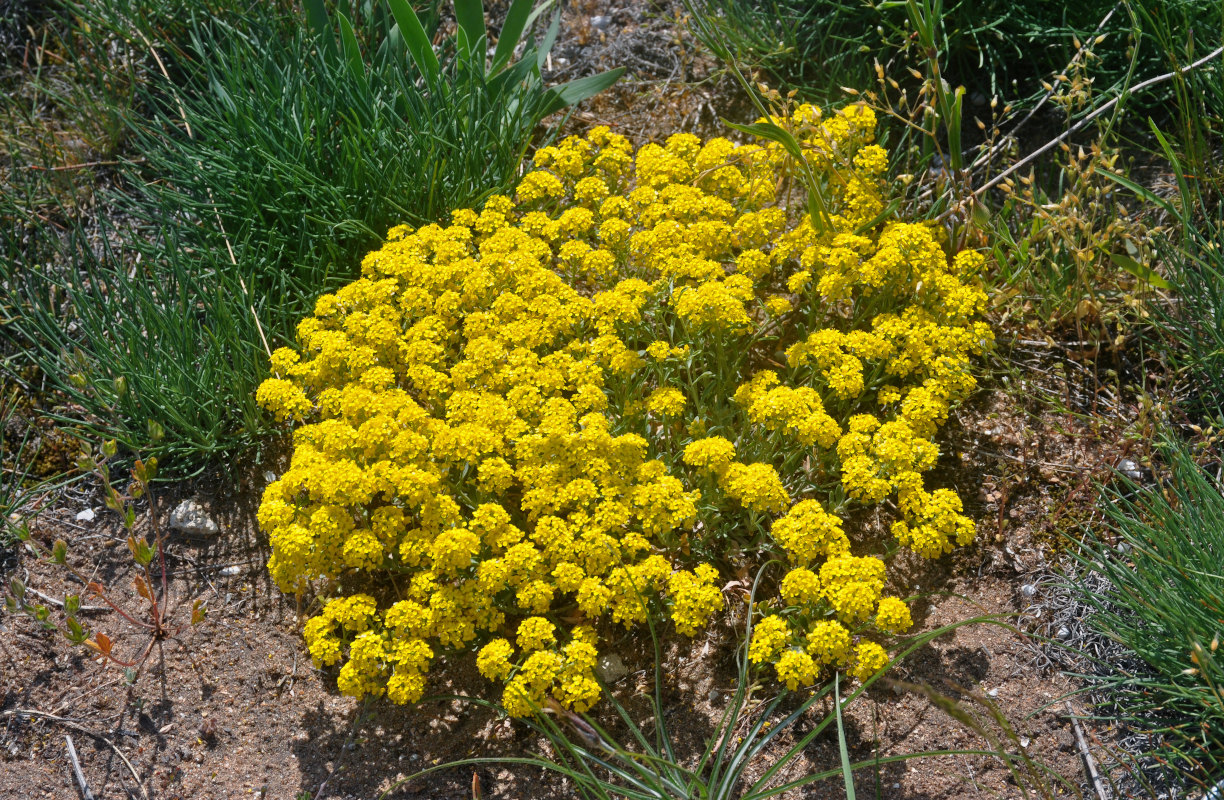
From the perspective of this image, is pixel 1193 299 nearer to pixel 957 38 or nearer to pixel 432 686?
pixel 957 38

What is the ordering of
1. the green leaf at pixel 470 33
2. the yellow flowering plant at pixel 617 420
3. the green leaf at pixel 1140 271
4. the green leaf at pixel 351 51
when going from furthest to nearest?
the green leaf at pixel 470 33 → the green leaf at pixel 351 51 → the green leaf at pixel 1140 271 → the yellow flowering plant at pixel 617 420

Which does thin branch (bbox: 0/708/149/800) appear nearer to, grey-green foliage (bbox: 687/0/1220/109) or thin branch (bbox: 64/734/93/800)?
thin branch (bbox: 64/734/93/800)

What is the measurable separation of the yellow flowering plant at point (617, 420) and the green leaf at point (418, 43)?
658mm

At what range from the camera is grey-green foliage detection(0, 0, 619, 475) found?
3.57m

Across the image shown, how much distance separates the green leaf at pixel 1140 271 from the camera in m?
3.50

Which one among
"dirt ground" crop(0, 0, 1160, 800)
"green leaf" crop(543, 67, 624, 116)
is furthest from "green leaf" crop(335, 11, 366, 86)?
"dirt ground" crop(0, 0, 1160, 800)

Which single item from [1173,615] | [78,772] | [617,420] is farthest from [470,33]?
[1173,615]

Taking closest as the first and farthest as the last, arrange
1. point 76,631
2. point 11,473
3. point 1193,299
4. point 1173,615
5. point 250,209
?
point 1173,615 < point 76,631 < point 1193,299 < point 11,473 < point 250,209

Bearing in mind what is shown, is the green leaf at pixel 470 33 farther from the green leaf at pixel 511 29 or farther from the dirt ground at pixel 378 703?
the dirt ground at pixel 378 703

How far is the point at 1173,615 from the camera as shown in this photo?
2635 mm

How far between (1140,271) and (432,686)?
2.88m

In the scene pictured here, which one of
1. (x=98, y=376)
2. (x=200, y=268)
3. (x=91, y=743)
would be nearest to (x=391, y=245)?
(x=200, y=268)

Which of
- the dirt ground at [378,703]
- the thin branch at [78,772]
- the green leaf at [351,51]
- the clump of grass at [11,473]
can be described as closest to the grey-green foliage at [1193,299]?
the dirt ground at [378,703]

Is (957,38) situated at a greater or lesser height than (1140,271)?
greater
